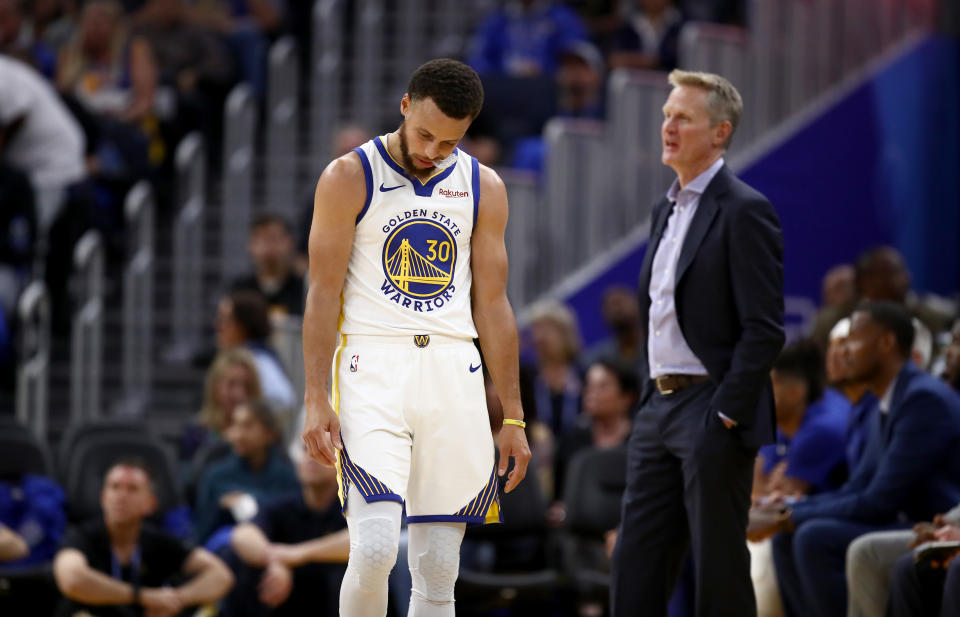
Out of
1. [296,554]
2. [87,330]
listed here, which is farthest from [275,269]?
[296,554]

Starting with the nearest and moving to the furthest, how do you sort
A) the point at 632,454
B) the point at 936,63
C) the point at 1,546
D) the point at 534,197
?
1. the point at 632,454
2. the point at 1,546
3. the point at 534,197
4. the point at 936,63

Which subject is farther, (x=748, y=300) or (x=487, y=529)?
(x=487, y=529)

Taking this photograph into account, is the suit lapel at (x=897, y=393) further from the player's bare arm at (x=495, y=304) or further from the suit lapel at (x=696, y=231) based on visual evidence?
the player's bare arm at (x=495, y=304)

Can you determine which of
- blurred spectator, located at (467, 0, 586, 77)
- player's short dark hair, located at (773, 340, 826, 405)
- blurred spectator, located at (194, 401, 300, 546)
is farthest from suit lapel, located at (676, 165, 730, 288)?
blurred spectator, located at (467, 0, 586, 77)

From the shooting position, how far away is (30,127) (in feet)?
34.1

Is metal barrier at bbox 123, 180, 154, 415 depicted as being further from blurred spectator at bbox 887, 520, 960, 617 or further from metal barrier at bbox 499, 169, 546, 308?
blurred spectator at bbox 887, 520, 960, 617

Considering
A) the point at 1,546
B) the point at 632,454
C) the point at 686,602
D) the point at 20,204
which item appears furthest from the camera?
the point at 20,204

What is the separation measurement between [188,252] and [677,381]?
694 cm

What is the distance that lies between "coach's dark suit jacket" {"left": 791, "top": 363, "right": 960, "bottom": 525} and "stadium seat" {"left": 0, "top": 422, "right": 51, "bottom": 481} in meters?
4.30

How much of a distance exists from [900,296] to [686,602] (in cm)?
271

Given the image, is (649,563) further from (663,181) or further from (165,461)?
(663,181)

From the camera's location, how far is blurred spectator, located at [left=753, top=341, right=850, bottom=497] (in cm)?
664

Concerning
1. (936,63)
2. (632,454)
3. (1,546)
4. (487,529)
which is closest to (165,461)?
(1,546)

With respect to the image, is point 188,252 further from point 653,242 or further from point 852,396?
point 653,242
